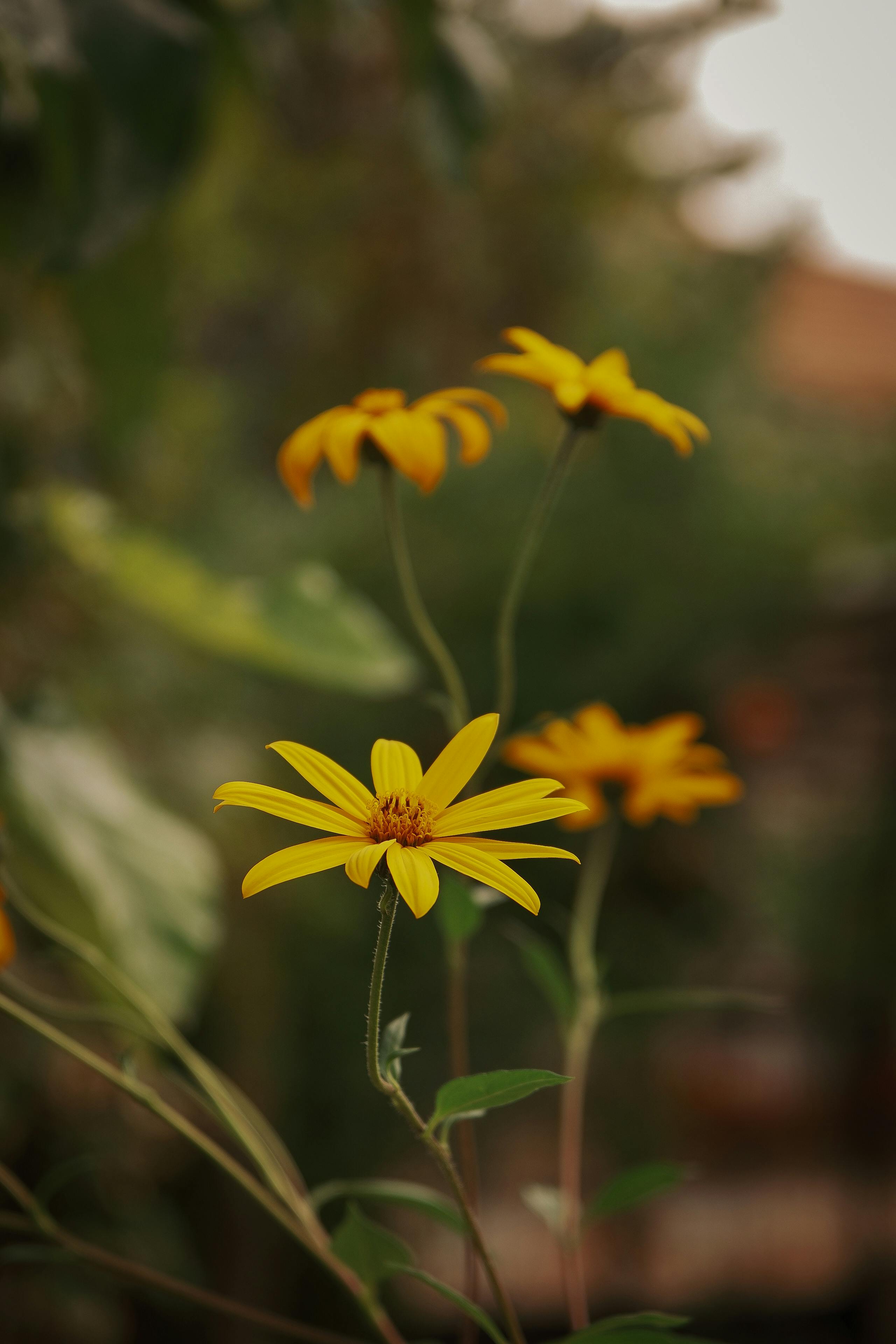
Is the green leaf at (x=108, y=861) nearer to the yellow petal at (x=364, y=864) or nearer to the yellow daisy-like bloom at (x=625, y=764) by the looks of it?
the yellow daisy-like bloom at (x=625, y=764)

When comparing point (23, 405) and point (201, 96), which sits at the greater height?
point (23, 405)

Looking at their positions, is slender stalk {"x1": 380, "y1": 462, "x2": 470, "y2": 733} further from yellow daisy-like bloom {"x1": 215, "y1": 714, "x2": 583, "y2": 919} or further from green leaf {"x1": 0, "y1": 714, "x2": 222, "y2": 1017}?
A: green leaf {"x1": 0, "y1": 714, "x2": 222, "y2": 1017}

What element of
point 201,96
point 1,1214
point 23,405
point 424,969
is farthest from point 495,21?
point 1,1214

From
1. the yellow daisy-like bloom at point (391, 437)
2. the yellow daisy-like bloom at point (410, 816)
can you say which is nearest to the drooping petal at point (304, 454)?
the yellow daisy-like bloom at point (391, 437)

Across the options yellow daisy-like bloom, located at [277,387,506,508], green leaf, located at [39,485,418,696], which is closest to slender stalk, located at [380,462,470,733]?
yellow daisy-like bloom, located at [277,387,506,508]

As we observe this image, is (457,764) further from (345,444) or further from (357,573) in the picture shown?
(357,573)

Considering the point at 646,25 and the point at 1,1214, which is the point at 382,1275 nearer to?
the point at 1,1214
